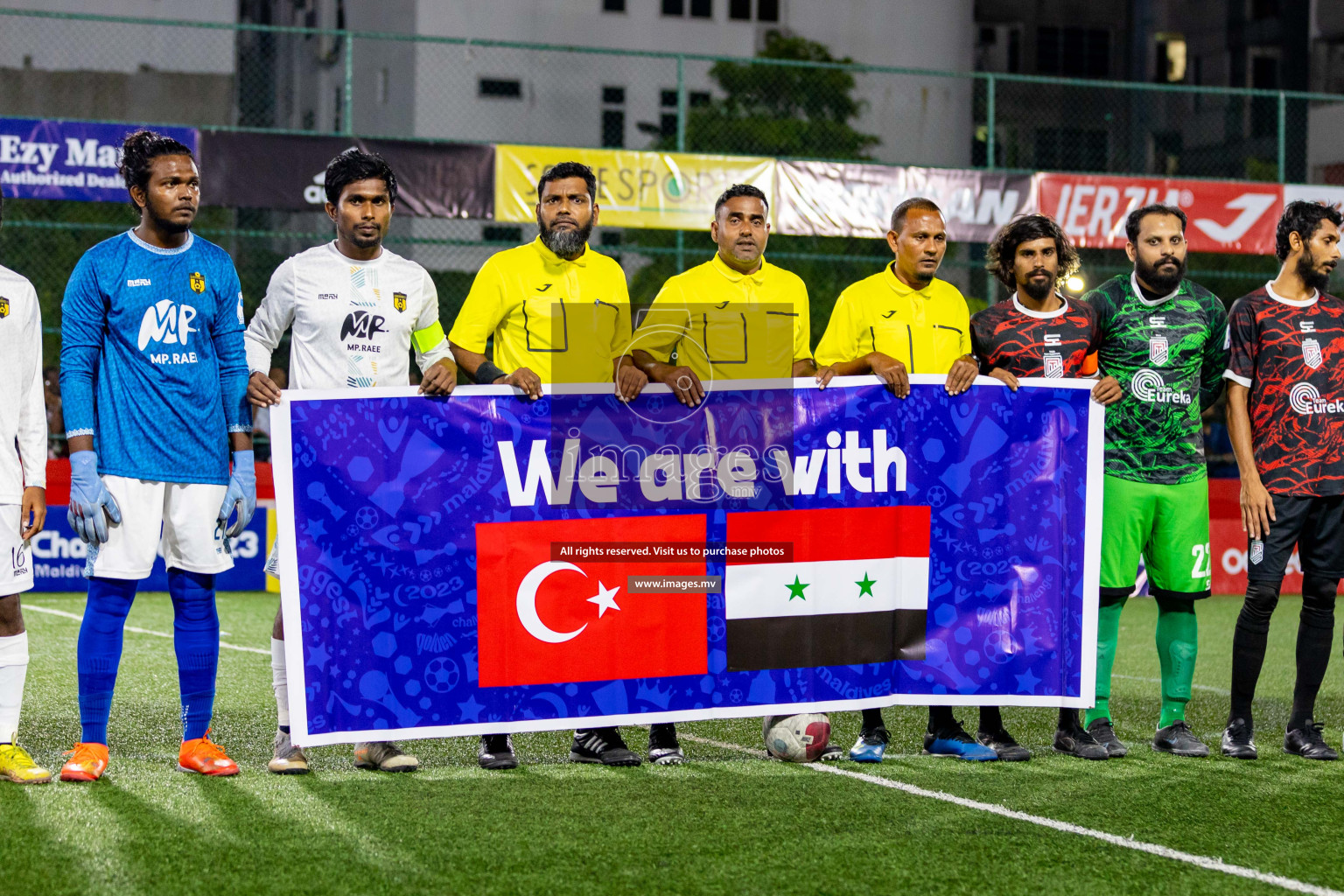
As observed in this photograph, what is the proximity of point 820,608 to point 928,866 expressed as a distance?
175cm

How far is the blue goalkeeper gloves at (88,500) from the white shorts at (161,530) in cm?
7

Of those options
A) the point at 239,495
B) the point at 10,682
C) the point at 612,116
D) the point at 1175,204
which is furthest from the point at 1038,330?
the point at 612,116

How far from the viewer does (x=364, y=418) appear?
5.45m

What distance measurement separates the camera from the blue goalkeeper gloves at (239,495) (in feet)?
18.0

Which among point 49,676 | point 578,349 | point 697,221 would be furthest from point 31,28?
point 578,349

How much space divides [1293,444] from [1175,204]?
12.7 m

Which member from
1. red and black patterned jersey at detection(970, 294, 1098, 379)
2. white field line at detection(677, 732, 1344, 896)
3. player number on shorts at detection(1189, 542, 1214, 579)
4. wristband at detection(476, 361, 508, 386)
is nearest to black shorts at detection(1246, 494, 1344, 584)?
player number on shorts at detection(1189, 542, 1214, 579)

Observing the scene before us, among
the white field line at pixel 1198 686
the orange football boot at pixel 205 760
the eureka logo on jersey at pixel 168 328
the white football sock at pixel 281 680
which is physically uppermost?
the eureka logo on jersey at pixel 168 328

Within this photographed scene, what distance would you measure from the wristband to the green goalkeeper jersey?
2.59 meters

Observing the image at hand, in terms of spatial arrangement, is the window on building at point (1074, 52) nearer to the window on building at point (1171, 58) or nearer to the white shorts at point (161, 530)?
the window on building at point (1171, 58)

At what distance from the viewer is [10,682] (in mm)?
5355

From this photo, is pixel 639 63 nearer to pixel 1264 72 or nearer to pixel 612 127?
pixel 612 127

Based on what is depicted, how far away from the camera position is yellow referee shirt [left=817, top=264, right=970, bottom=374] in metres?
6.05

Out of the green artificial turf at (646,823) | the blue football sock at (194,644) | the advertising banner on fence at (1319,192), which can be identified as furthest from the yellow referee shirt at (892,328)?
the advertising banner on fence at (1319,192)
